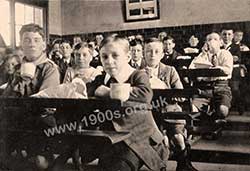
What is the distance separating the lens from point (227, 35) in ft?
2.70

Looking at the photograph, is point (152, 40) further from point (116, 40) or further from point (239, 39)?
point (239, 39)

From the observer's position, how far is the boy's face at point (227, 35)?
32.3 inches

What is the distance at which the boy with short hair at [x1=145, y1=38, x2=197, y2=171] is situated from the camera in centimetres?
85

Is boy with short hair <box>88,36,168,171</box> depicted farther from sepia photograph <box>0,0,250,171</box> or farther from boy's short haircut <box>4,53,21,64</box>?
boy's short haircut <box>4,53,21,64</box>

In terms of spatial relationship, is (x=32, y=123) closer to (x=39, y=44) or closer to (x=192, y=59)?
(x=39, y=44)

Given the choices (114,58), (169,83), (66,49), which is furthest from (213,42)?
(66,49)

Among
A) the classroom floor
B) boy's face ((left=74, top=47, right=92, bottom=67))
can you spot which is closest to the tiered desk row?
the classroom floor

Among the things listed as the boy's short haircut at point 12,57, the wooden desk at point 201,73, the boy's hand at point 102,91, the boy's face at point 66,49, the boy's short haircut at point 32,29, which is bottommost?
the boy's hand at point 102,91

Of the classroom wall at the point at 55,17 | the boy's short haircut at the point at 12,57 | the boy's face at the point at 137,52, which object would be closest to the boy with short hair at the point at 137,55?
the boy's face at the point at 137,52

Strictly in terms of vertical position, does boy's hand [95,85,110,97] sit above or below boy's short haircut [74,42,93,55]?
below

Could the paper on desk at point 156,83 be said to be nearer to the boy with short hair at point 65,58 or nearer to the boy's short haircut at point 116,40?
the boy's short haircut at point 116,40

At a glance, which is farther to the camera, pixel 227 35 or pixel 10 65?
pixel 10 65

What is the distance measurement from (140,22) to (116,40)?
77 mm

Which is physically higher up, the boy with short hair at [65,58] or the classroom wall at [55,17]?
the classroom wall at [55,17]
